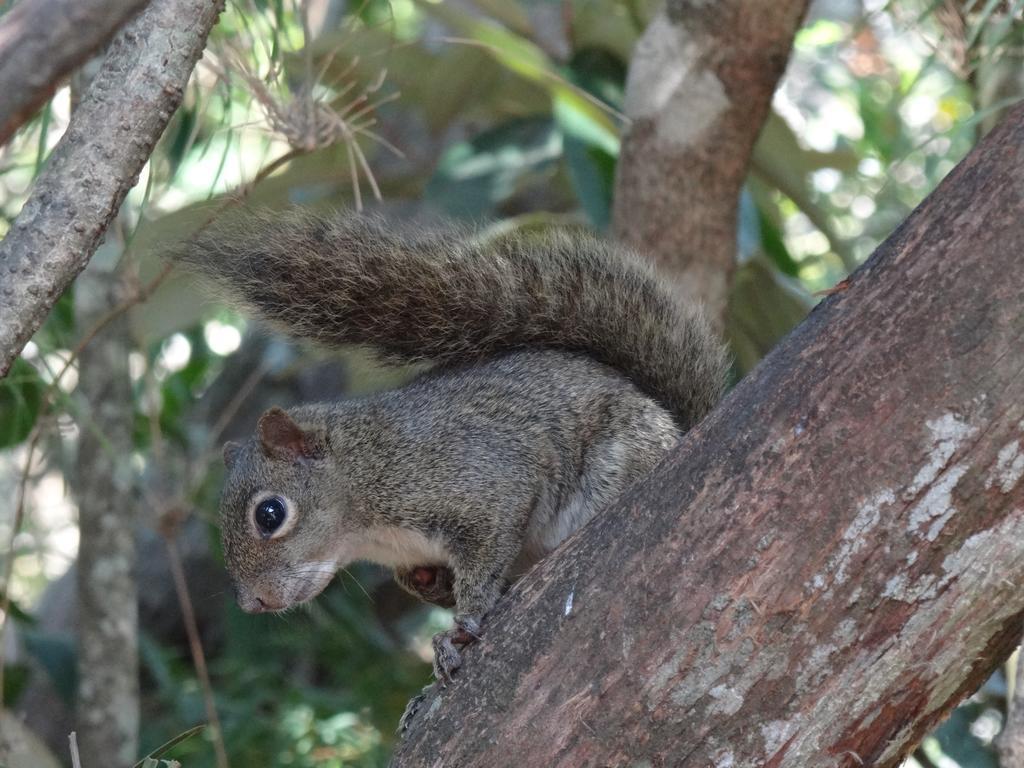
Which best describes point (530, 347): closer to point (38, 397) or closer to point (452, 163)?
point (452, 163)

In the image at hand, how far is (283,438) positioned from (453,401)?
1.03 feet

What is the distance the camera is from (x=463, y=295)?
78.8 inches

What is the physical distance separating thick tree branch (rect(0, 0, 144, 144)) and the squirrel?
105 centimetres

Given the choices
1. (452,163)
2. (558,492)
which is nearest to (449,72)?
(452,163)

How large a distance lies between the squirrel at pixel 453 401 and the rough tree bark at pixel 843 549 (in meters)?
0.42

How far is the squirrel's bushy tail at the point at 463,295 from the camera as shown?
6.36ft

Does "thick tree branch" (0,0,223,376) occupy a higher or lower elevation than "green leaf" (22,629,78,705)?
higher

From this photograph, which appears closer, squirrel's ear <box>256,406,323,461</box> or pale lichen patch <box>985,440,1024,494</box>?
pale lichen patch <box>985,440,1024,494</box>

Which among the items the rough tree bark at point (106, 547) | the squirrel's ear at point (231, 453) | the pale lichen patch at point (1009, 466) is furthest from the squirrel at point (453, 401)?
the rough tree bark at point (106, 547)

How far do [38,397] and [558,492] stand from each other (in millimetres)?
1618

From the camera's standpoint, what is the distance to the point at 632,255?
211 cm

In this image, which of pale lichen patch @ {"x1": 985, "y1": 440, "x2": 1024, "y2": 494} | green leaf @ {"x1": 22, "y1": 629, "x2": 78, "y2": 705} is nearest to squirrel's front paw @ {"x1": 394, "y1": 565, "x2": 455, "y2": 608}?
pale lichen patch @ {"x1": 985, "y1": 440, "x2": 1024, "y2": 494}

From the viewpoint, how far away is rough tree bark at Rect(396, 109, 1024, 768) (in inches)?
53.2

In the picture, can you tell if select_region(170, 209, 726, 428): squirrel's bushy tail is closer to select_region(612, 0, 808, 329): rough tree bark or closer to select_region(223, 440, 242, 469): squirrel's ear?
select_region(223, 440, 242, 469): squirrel's ear
